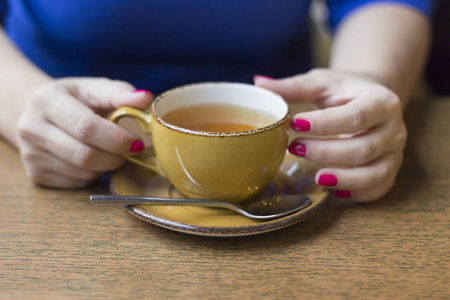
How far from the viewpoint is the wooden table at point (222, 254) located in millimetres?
513

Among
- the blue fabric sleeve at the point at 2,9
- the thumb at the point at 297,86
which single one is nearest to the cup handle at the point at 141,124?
the thumb at the point at 297,86

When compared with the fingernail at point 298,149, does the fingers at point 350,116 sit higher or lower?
higher

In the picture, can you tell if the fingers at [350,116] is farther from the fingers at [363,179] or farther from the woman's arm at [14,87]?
the woman's arm at [14,87]

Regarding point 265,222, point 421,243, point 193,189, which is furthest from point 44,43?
point 421,243

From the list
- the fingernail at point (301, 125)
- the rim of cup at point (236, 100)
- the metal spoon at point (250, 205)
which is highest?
the rim of cup at point (236, 100)

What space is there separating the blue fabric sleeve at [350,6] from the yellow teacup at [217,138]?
1.98 feet

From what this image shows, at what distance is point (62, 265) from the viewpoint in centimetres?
55

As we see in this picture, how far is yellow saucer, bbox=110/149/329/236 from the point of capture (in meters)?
0.56

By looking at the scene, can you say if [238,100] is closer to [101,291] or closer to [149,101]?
[149,101]

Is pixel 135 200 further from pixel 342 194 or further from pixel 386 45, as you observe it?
pixel 386 45

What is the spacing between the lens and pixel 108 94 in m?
0.70

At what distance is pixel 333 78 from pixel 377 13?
1.37 ft

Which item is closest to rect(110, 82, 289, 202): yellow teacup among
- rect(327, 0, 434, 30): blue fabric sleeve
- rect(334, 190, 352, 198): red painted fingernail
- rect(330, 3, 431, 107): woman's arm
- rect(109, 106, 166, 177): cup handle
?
rect(109, 106, 166, 177): cup handle

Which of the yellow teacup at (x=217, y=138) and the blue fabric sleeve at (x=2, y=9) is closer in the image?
the yellow teacup at (x=217, y=138)
